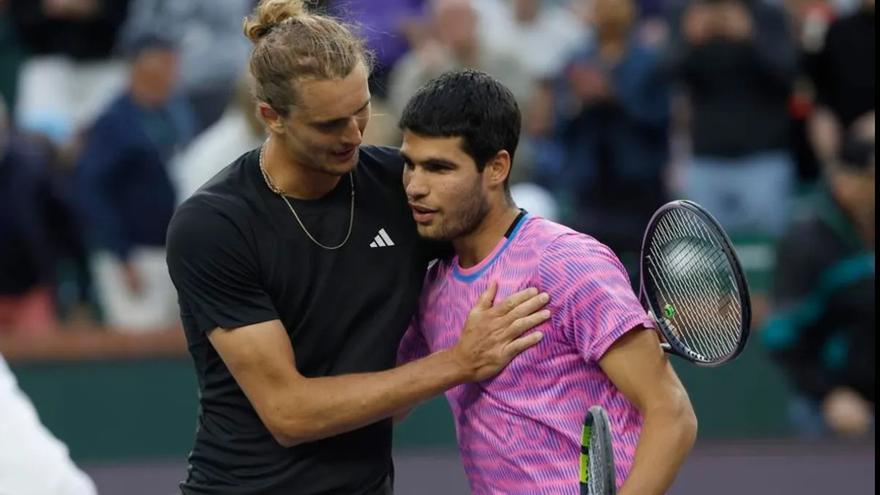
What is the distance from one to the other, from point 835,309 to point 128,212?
374 centimetres

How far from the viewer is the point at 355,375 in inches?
158

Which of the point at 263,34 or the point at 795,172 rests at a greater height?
the point at 263,34

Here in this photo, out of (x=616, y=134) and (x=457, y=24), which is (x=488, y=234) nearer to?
(x=616, y=134)

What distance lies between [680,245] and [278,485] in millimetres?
1122

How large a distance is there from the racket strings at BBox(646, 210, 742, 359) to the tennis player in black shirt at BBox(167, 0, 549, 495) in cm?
36

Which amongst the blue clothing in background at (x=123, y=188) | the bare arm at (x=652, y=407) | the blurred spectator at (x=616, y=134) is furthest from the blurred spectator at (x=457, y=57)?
the bare arm at (x=652, y=407)

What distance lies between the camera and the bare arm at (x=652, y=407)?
372 centimetres

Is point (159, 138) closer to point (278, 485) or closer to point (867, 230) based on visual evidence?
point (867, 230)

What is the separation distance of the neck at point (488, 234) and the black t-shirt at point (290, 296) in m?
0.20

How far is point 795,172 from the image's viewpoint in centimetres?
948

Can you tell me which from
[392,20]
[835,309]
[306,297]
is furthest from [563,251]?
[392,20]

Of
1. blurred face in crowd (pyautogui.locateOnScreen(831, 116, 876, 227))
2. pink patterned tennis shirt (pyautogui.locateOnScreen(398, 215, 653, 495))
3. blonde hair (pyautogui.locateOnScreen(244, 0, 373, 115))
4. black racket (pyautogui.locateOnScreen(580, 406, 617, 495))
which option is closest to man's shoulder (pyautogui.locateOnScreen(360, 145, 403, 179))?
blonde hair (pyautogui.locateOnScreen(244, 0, 373, 115))

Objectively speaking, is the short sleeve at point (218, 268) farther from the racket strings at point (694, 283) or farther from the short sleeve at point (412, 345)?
the racket strings at point (694, 283)

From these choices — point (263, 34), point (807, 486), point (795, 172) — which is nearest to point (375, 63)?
point (263, 34)
